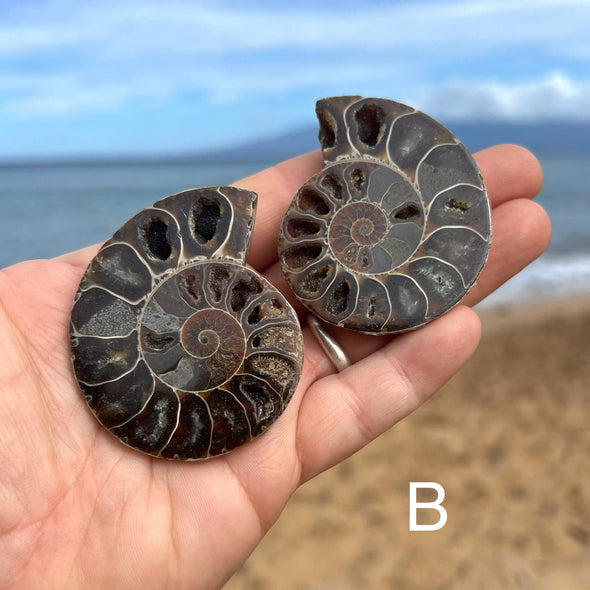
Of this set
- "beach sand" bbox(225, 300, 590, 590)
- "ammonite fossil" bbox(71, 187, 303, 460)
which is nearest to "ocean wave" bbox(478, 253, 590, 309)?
"beach sand" bbox(225, 300, 590, 590)

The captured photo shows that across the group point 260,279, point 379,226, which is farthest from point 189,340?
point 379,226

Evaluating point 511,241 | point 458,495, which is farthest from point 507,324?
point 511,241

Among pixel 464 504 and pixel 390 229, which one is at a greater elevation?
pixel 390 229

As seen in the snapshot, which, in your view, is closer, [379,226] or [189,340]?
[189,340]

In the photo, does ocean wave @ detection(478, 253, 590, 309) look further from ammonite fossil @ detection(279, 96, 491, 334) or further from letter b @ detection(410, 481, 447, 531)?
ammonite fossil @ detection(279, 96, 491, 334)

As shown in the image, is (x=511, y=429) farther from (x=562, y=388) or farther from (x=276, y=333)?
(x=276, y=333)

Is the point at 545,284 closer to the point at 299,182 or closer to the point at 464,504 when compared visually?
the point at 464,504

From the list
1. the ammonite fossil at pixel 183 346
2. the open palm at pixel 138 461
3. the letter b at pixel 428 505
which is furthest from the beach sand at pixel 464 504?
the ammonite fossil at pixel 183 346
